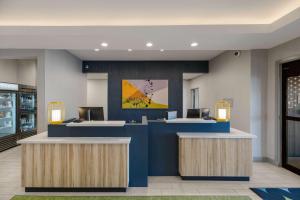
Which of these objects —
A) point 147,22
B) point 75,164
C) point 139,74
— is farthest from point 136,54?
point 75,164

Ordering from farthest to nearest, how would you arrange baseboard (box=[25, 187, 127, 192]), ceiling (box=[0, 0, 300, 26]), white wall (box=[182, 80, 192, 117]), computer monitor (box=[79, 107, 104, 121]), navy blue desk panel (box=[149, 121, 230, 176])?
white wall (box=[182, 80, 192, 117]) < navy blue desk panel (box=[149, 121, 230, 176]) < computer monitor (box=[79, 107, 104, 121]) < baseboard (box=[25, 187, 127, 192]) < ceiling (box=[0, 0, 300, 26])

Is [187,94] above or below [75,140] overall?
above

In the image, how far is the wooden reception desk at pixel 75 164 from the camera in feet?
11.6

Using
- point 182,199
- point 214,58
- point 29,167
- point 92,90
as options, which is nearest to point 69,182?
point 29,167

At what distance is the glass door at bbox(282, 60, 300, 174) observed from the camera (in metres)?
4.66

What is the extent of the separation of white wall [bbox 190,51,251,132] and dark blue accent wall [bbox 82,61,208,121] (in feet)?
3.11

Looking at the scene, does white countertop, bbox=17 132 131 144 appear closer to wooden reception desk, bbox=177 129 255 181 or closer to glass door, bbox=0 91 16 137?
wooden reception desk, bbox=177 129 255 181

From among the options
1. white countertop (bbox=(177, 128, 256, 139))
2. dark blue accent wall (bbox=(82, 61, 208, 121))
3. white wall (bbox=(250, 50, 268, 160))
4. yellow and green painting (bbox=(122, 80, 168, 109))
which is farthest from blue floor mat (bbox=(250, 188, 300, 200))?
yellow and green painting (bbox=(122, 80, 168, 109))

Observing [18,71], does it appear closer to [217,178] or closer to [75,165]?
[75,165]

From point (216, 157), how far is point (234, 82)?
8.90 ft

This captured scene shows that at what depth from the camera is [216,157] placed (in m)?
4.03

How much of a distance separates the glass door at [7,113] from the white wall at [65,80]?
1.67m

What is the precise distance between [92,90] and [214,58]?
6607 mm

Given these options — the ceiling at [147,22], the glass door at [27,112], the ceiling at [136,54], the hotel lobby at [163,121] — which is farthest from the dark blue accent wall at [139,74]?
the ceiling at [147,22]
